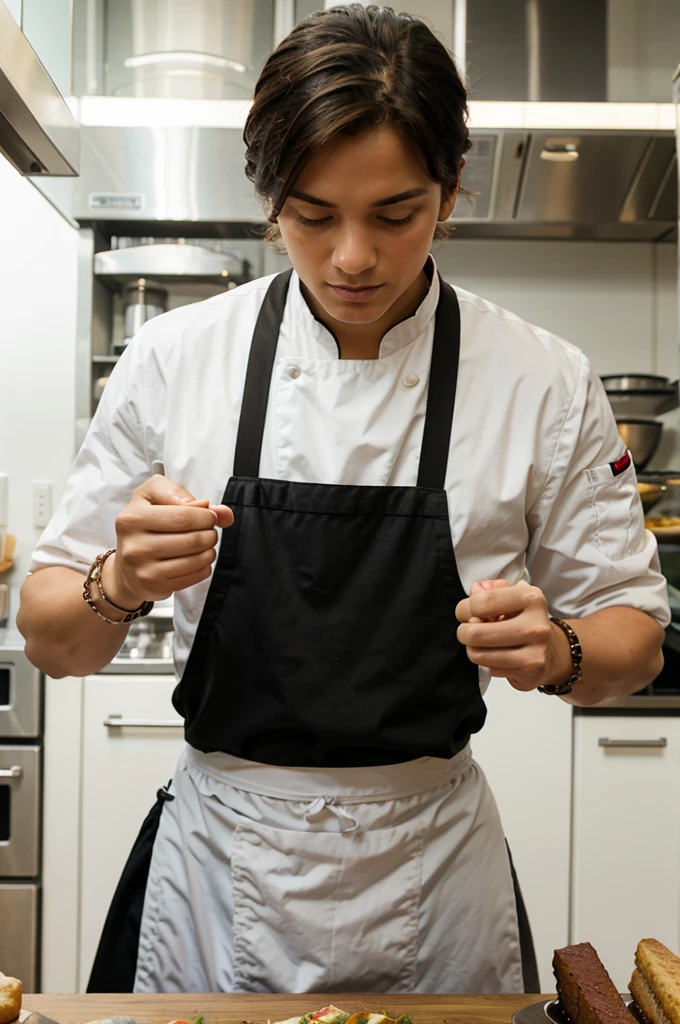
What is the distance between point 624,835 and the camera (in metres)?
2.33

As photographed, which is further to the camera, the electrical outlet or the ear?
the electrical outlet

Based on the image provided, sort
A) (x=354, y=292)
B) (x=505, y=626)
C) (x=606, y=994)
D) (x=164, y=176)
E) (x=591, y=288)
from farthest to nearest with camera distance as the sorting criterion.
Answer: (x=591, y=288) < (x=164, y=176) < (x=354, y=292) < (x=505, y=626) < (x=606, y=994)

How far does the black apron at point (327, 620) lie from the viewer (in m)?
1.08

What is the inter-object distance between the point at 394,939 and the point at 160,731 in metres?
1.38

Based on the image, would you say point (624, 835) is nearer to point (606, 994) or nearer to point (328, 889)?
point (328, 889)

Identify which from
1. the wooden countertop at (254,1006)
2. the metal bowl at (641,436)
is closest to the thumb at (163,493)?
the wooden countertop at (254,1006)

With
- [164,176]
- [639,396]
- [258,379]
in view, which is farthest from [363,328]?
[639,396]

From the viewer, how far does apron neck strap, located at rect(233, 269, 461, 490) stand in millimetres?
1118

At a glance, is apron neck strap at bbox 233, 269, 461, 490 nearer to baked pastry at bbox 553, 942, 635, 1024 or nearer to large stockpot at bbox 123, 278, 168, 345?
baked pastry at bbox 553, 942, 635, 1024

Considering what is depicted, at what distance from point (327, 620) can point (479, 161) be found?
6.31ft

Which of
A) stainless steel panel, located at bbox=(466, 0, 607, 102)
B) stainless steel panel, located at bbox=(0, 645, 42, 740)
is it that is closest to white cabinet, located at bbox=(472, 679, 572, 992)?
stainless steel panel, located at bbox=(0, 645, 42, 740)

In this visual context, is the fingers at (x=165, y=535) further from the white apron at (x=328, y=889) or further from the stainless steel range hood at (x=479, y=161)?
the stainless steel range hood at (x=479, y=161)

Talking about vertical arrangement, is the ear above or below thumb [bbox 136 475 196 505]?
above

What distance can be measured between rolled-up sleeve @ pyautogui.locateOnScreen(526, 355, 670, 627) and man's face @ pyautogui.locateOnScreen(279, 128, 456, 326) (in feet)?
0.93
